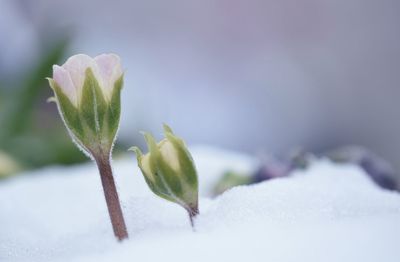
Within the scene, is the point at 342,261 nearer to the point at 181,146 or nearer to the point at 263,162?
the point at 181,146

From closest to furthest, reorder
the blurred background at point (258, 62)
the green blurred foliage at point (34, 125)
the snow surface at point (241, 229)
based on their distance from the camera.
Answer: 1. the snow surface at point (241, 229)
2. the green blurred foliage at point (34, 125)
3. the blurred background at point (258, 62)

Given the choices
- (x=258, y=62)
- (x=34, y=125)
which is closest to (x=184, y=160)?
(x=34, y=125)

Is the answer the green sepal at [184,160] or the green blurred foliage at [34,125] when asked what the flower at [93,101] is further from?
the green blurred foliage at [34,125]

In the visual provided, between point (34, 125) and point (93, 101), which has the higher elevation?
point (93, 101)

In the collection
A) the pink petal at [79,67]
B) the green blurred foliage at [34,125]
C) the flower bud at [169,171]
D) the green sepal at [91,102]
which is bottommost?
the green blurred foliage at [34,125]

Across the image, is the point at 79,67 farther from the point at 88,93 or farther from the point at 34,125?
the point at 34,125

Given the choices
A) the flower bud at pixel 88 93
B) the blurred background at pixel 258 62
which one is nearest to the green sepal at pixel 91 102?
the flower bud at pixel 88 93

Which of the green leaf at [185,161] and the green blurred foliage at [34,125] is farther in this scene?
the green blurred foliage at [34,125]

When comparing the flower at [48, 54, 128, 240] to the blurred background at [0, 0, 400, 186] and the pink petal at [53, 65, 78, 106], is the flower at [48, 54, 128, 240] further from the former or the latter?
the blurred background at [0, 0, 400, 186]
